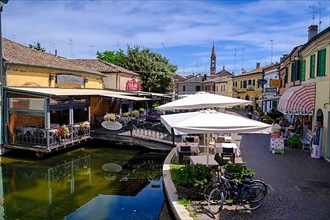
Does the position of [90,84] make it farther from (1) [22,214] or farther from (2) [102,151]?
(1) [22,214]

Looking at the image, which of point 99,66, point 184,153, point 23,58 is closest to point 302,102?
point 184,153

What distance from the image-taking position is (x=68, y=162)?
18.9 metres

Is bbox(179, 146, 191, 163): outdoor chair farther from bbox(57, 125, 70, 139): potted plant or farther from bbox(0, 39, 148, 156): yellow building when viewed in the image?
bbox(57, 125, 70, 139): potted plant

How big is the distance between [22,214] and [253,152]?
1210 centimetres

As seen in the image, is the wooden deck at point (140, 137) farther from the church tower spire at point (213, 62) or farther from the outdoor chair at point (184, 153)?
the church tower spire at point (213, 62)

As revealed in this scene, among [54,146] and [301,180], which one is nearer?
[301,180]

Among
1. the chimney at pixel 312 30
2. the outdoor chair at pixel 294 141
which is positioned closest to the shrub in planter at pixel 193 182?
the outdoor chair at pixel 294 141

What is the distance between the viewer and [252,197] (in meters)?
8.92

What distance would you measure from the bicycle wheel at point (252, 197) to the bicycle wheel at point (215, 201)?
2.29ft

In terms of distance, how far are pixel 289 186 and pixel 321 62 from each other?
861cm

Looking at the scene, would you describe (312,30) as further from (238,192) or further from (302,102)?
(238,192)

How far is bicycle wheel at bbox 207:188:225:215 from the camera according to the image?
8562mm

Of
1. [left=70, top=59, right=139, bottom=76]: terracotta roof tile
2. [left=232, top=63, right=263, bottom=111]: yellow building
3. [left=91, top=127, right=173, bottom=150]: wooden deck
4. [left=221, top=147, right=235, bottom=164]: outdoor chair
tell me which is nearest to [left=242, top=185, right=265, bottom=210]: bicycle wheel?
[left=221, top=147, right=235, bottom=164]: outdoor chair

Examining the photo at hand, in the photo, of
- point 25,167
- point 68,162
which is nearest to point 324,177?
point 68,162
